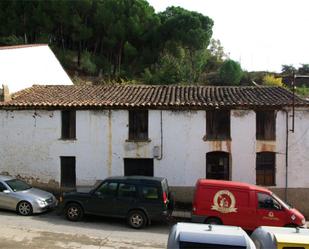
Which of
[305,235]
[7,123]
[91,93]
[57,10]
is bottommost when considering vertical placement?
[305,235]

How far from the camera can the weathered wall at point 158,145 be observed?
846 inches

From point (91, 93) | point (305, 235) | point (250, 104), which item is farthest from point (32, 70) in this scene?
point (305, 235)

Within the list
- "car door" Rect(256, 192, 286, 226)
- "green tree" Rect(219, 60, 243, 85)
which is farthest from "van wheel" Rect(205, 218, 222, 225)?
"green tree" Rect(219, 60, 243, 85)

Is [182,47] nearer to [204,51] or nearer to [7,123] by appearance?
[204,51]

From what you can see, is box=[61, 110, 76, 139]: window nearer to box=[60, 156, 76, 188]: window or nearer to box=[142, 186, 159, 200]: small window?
box=[60, 156, 76, 188]: window

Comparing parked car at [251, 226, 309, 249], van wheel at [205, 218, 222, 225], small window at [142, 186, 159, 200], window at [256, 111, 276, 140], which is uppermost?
window at [256, 111, 276, 140]

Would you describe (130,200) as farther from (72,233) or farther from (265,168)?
(265,168)

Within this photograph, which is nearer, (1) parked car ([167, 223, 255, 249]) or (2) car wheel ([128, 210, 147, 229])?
(1) parked car ([167, 223, 255, 249])

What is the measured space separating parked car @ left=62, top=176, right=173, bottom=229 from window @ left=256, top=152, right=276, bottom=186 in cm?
576

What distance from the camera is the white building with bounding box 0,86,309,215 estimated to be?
21484 mm

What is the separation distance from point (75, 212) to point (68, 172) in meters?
4.87

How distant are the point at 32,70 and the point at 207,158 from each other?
38.5ft

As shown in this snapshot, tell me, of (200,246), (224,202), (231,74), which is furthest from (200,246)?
(231,74)

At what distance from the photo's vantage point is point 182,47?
50688mm
